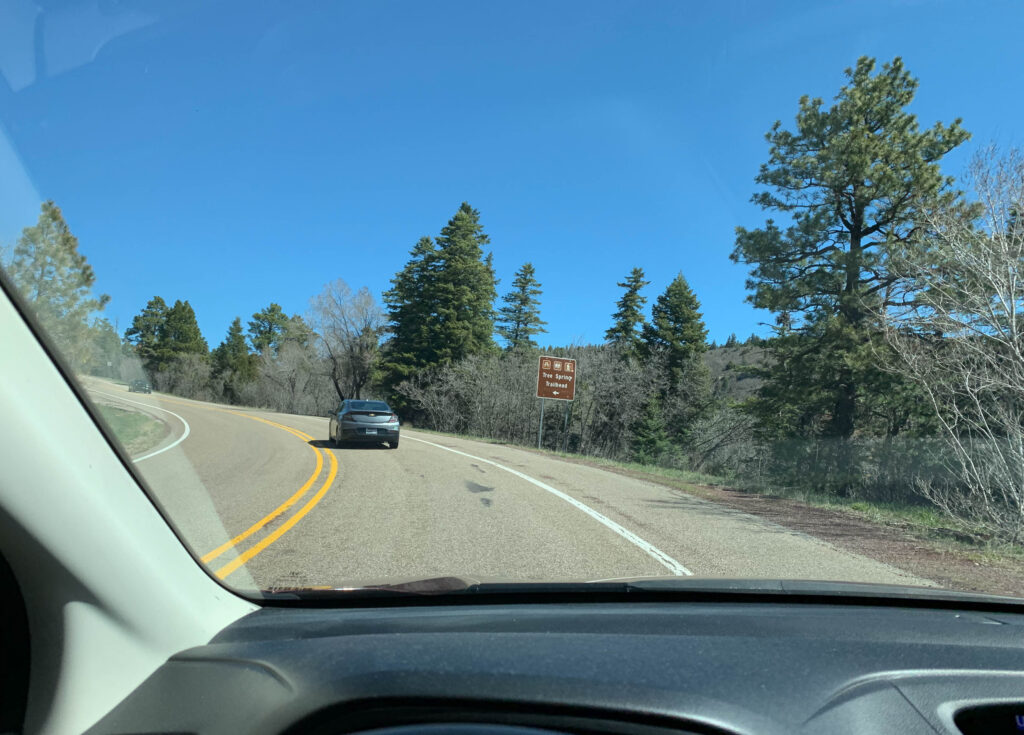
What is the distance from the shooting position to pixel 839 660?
6.30 ft

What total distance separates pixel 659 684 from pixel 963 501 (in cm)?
1119

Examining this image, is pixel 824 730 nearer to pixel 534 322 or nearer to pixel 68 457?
pixel 68 457

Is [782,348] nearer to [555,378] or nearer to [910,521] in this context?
[555,378]

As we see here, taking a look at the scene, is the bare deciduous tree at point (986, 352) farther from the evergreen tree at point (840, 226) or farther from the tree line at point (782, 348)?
the evergreen tree at point (840, 226)

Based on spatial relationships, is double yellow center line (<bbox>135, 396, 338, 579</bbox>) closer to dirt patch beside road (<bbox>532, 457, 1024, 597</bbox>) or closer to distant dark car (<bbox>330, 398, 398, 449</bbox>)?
distant dark car (<bbox>330, 398, 398, 449</bbox>)

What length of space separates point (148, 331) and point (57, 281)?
3.50 ft

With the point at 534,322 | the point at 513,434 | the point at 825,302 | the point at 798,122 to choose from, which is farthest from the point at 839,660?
the point at 534,322

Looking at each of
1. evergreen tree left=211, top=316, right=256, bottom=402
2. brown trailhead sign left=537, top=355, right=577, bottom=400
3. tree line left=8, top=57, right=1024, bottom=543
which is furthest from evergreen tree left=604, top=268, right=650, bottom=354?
evergreen tree left=211, top=316, right=256, bottom=402

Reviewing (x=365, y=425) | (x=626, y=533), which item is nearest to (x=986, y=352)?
(x=626, y=533)

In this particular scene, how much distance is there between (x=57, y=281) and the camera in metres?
2.14

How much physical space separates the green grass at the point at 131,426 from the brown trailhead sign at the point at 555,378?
24668mm

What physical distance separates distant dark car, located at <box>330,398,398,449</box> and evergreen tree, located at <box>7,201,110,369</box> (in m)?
15.8

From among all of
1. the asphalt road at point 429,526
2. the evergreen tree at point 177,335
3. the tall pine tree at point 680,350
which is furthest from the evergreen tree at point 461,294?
the evergreen tree at point 177,335

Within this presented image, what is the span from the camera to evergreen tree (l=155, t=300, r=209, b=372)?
140 inches
